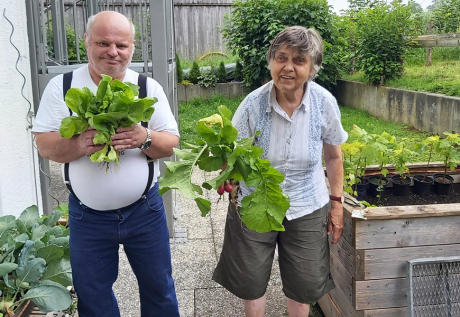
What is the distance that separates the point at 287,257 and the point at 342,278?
19.4 inches

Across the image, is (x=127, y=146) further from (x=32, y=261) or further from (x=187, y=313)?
(x=187, y=313)

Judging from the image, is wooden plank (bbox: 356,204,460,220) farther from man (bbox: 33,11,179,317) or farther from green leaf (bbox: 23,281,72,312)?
green leaf (bbox: 23,281,72,312)

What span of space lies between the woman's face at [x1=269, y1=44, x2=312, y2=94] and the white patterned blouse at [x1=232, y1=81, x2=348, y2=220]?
108 mm

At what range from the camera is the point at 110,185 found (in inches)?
75.3

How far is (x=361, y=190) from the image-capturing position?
3.21m

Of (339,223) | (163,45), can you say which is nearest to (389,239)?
(339,223)

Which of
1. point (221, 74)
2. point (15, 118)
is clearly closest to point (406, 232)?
point (15, 118)

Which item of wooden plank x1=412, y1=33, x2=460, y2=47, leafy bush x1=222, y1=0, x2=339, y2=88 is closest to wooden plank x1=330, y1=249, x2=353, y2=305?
wooden plank x1=412, y1=33, x2=460, y2=47

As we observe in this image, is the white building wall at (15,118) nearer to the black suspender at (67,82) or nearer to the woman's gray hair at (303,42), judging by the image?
the black suspender at (67,82)

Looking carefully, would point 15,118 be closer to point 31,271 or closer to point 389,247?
point 31,271

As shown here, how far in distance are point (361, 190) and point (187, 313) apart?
60.8 inches

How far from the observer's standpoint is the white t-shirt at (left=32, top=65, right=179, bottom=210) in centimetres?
185

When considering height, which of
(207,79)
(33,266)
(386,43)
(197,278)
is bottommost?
(197,278)

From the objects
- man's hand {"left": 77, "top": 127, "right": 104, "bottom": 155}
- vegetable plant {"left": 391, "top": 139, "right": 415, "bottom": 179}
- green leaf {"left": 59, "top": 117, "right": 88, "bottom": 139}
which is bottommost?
vegetable plant {"left": 391, "top": 139, "right": 415, "bottom": 179}
